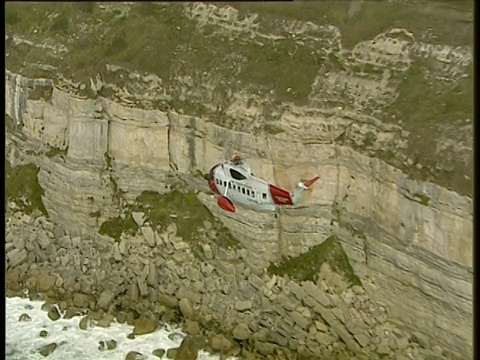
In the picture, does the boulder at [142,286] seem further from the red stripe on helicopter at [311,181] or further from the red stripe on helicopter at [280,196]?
the red stripe on helicopter at [311,181]

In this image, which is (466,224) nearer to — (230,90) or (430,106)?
(430,106)

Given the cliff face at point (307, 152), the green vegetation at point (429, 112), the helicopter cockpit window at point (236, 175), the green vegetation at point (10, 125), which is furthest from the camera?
the green vegetation at point (10, 125)

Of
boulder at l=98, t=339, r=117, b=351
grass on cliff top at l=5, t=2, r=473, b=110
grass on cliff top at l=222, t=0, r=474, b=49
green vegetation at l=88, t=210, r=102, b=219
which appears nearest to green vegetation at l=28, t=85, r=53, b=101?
grass on cliff top at l=5, t=2, r=473, b=110

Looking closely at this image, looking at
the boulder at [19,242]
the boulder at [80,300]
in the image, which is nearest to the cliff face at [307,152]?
the boulder at [19,242]

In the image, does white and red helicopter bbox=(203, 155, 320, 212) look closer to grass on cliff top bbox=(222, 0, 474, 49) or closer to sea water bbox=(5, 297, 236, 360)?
sea water bbox=(5, 297, 236, 360)

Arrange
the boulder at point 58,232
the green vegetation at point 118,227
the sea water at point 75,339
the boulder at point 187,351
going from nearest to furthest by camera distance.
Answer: the boulder at point 187,351
the sea water at point 75,339
the green vegetation at point 118,227
the boulder at point 58,232
